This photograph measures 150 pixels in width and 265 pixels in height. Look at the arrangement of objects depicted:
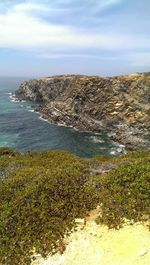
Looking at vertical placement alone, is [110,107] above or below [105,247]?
below

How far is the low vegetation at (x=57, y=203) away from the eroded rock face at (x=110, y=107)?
2559 inches

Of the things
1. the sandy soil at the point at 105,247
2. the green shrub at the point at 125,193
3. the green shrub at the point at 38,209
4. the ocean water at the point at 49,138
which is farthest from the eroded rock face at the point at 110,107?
the sandy soil at the point at 105,247

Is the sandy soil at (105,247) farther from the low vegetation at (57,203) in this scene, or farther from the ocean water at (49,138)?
the ocean water at (49,138)

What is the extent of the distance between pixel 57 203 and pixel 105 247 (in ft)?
12.6

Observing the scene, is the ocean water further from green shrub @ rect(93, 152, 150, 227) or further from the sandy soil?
the sandy soil

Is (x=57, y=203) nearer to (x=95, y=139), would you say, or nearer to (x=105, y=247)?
(x=105, y=247)

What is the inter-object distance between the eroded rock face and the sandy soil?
6840 centimetres

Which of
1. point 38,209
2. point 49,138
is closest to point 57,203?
point 38,209

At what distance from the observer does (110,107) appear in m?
104

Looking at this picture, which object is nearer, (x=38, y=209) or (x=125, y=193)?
(x=38, y=209)

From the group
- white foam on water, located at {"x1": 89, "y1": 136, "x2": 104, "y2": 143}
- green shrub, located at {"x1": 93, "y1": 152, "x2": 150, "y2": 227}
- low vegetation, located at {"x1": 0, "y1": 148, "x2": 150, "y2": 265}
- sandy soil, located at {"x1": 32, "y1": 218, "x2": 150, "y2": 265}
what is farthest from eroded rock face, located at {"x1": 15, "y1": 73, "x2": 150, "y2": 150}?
sandy soil, located at {"x1": 32, "y1": 218, "x2": 150, "y2": 265}

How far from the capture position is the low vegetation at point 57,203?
17219 millimetres

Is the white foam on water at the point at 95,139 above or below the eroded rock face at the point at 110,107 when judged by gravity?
below

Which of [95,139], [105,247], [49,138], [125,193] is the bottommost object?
[95,139]
